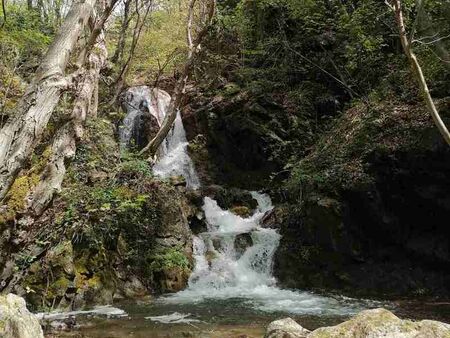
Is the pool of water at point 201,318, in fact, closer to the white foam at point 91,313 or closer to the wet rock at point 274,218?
the white foam at point 91,313

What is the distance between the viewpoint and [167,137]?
2008cm

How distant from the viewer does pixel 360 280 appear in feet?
38.4

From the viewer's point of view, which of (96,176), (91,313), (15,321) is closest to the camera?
(15,321)

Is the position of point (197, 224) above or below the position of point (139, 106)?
below

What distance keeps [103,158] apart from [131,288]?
319 cm

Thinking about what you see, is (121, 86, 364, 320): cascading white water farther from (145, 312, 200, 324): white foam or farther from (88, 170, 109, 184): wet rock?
(88, 170, 109, 184): wet rock

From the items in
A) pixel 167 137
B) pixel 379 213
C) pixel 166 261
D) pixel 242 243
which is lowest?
pixel 166 261

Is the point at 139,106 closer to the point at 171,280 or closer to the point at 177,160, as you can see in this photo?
the point at 177,160

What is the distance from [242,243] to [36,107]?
10.3 meters

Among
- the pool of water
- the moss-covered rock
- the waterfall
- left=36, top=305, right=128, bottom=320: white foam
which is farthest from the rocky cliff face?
the moss-covered rock

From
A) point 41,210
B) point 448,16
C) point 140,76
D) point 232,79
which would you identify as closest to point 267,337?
point 41,210

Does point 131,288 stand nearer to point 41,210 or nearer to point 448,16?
point 41,210

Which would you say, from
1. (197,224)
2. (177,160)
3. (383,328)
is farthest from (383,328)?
(177,160)

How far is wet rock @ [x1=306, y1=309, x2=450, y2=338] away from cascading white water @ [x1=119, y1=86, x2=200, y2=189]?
1380cm
